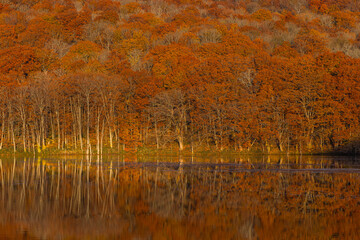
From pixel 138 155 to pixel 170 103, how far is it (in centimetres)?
910

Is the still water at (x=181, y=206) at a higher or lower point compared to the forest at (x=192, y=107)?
lower

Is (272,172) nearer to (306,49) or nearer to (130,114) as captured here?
(130,114)

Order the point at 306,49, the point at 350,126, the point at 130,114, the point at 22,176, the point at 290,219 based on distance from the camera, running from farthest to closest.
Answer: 1. the point at 306,49
2. the point at 130,114
3. the point at 350,126
4. the point at 22,176
5. the point at 290,219

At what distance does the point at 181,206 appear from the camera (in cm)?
2503

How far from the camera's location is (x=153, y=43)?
12431cm

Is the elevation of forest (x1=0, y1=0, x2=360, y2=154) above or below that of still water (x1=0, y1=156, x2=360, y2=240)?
above

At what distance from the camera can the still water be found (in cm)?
1936

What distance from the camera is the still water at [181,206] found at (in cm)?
1936

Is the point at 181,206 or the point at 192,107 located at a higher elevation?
the point at 192,107

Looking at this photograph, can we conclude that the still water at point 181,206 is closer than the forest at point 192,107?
Yes

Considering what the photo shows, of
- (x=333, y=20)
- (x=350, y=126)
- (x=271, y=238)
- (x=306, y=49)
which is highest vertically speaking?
(x=333, y=20)

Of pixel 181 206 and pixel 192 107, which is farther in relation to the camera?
pixel 192 107

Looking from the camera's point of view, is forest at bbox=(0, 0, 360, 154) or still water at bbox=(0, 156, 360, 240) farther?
forest at bbox=(0, 0, 360, 154)

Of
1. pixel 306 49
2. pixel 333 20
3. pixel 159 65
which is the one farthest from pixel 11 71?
pixel 333 20
